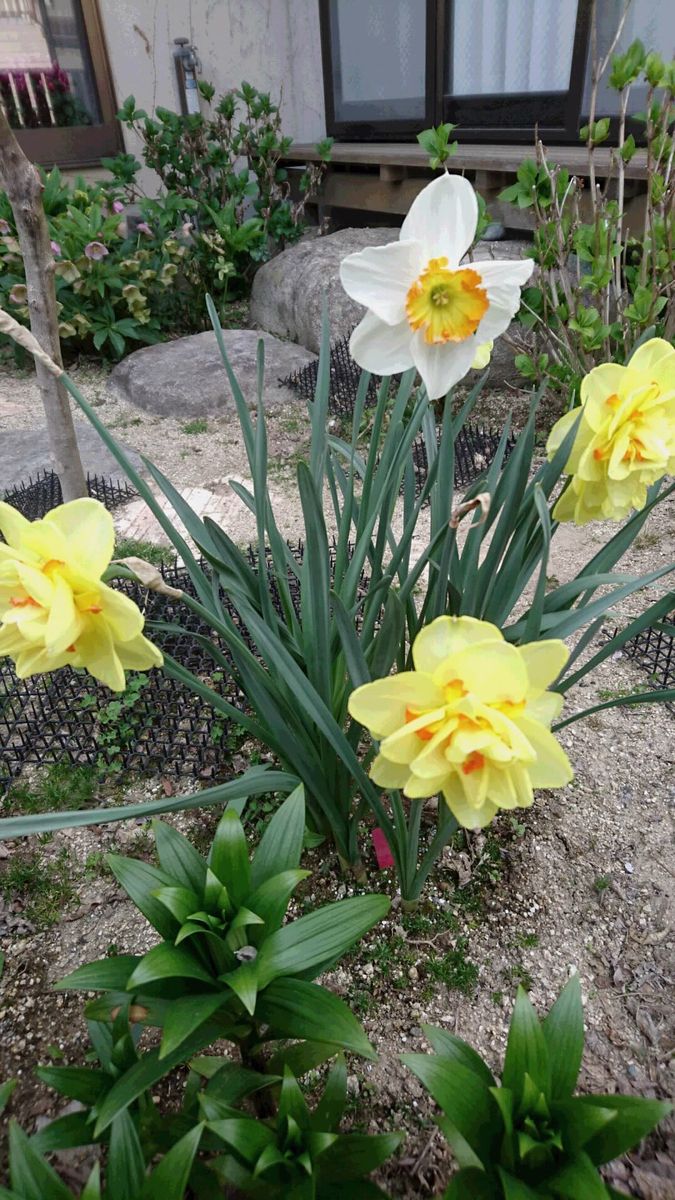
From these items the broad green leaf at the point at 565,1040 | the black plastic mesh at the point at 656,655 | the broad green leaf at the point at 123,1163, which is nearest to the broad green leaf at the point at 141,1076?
the broad green leaf at the point at 123,1163

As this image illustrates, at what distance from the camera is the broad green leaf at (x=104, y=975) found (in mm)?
879

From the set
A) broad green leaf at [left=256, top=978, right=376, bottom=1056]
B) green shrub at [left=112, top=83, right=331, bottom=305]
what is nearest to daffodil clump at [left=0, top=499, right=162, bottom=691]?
broad green leaf at [left=256, top=978, right=376, bottom=1056]

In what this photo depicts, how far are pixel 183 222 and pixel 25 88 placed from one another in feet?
6.15

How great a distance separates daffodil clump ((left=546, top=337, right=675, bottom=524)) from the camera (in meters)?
0.80

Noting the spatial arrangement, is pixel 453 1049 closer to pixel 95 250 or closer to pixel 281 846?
pixel 281 846

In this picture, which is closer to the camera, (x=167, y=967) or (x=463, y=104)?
(x=167, y=967)

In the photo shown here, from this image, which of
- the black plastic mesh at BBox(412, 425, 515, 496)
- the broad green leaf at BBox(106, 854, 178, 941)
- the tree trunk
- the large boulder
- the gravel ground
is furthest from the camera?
the large boulder

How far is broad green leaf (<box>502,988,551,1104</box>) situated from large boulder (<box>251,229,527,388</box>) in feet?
11.9

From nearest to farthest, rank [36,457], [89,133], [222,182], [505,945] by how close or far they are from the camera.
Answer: [505,945] → [36,457] → [222,182] → [89,133]

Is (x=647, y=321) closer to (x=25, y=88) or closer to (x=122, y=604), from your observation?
(x=122, y=604)

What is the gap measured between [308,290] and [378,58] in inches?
94.0

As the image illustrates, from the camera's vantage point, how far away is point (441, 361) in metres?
0.82

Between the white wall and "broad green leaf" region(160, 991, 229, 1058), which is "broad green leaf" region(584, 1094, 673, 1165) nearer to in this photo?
"broad green leaf" region(160, 991, 229, 1058)

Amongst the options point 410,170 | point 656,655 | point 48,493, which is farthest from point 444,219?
point 410,170
